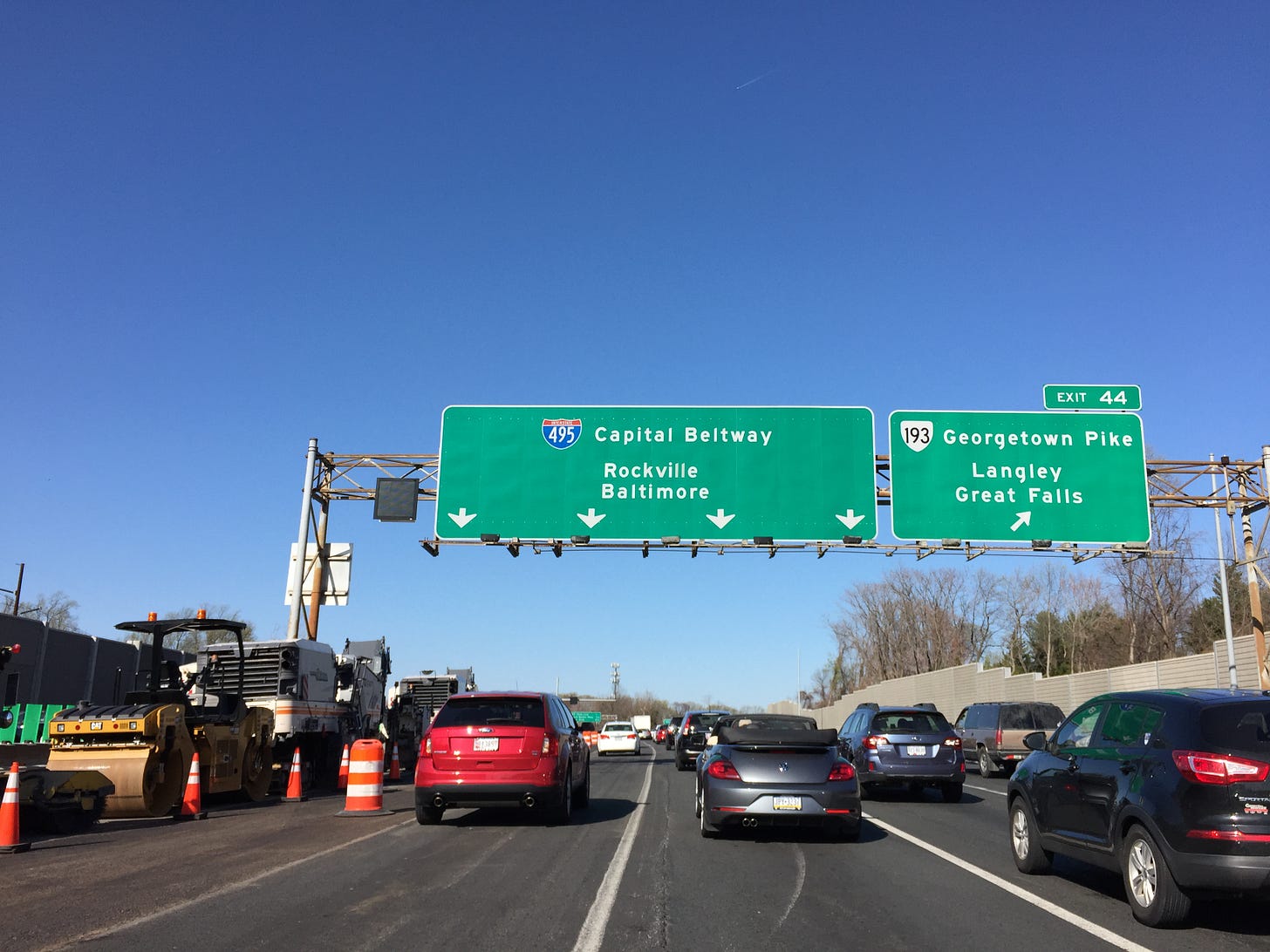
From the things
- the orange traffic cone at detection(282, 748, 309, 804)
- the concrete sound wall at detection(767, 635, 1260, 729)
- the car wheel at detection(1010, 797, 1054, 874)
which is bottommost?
the orange traffic cone at detection(282, 748, 309, 804)

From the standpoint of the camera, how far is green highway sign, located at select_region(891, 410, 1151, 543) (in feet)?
75.4

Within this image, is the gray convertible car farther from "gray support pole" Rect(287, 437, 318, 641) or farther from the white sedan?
the white sedan

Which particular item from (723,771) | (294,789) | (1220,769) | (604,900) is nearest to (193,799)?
(294,789)

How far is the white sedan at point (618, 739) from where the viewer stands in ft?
138

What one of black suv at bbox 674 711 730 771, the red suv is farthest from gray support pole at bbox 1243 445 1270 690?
the red suv

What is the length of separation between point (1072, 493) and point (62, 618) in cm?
7765

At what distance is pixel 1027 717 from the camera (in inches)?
997

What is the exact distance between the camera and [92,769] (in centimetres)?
1416

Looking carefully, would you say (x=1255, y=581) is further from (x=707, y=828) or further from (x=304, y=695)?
(x=304, y=695)

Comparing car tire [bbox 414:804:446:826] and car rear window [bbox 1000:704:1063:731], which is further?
car rear window [bbox 1000:704:1063:731]

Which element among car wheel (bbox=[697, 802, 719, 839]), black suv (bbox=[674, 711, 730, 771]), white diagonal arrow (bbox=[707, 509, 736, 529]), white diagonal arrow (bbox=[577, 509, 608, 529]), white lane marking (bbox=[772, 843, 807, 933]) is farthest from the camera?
black suv (bbox=[674, 711, 730, 771])

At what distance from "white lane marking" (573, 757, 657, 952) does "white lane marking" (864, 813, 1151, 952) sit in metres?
3.26

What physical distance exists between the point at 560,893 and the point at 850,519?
15478 mm

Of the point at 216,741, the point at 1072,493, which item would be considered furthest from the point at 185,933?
the point at 1072,493
